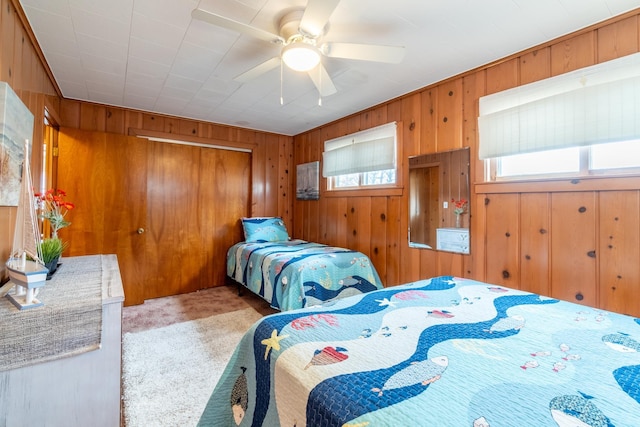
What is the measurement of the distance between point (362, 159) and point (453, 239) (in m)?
1.42

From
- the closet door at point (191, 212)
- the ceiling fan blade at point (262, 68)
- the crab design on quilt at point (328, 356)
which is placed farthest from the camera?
the closet door at point (191, 212)

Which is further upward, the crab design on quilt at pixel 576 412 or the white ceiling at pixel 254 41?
the white ceiling at pixel 254 41

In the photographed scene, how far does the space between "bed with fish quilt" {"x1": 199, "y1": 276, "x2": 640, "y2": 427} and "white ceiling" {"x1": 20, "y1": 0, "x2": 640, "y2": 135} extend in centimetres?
171

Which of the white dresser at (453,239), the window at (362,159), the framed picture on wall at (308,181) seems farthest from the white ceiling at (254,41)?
the white dresser at (453,239)

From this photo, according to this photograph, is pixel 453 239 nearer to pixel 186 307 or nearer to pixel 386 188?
pixel 386 188

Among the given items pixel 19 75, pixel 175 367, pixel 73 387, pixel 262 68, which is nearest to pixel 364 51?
pixel 262 68

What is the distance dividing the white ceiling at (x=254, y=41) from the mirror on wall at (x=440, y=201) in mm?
757

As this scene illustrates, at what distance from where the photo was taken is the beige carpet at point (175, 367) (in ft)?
5.50

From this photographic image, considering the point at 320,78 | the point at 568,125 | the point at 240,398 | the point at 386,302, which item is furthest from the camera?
the point at 320,78

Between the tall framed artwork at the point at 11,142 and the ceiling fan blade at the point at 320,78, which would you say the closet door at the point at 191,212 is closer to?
the tall framed artwork at the point at 11,142

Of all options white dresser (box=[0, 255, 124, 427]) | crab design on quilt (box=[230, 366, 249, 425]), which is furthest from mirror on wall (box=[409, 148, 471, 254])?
white dresser (box=[0, 255, 124, 427])

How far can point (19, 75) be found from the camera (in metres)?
1.79

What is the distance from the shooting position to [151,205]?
12.1ft

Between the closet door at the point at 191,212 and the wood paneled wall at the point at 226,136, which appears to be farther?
the closet door at the point at 191,212
